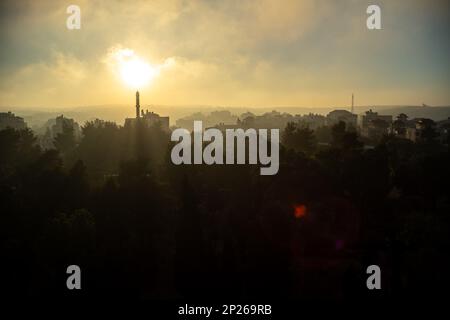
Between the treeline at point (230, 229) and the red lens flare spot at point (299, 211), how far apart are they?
49mm

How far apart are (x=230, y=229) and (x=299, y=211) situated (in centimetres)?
297

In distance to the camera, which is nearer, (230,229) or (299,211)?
(230,229)

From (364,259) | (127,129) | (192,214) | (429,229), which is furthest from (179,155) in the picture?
(127,129)

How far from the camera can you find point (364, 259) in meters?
17.2

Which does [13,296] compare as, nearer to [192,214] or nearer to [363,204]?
[192,214]

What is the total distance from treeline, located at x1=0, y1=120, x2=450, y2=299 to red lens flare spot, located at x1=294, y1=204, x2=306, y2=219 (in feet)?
0.16

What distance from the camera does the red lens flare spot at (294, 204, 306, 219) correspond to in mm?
18484

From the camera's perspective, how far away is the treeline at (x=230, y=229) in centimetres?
1561

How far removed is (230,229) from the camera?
17953mm

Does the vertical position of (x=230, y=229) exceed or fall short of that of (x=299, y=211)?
it falls short

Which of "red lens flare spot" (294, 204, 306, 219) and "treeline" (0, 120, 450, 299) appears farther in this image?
"red lens flare spot" (294, 204, 306, 219)
